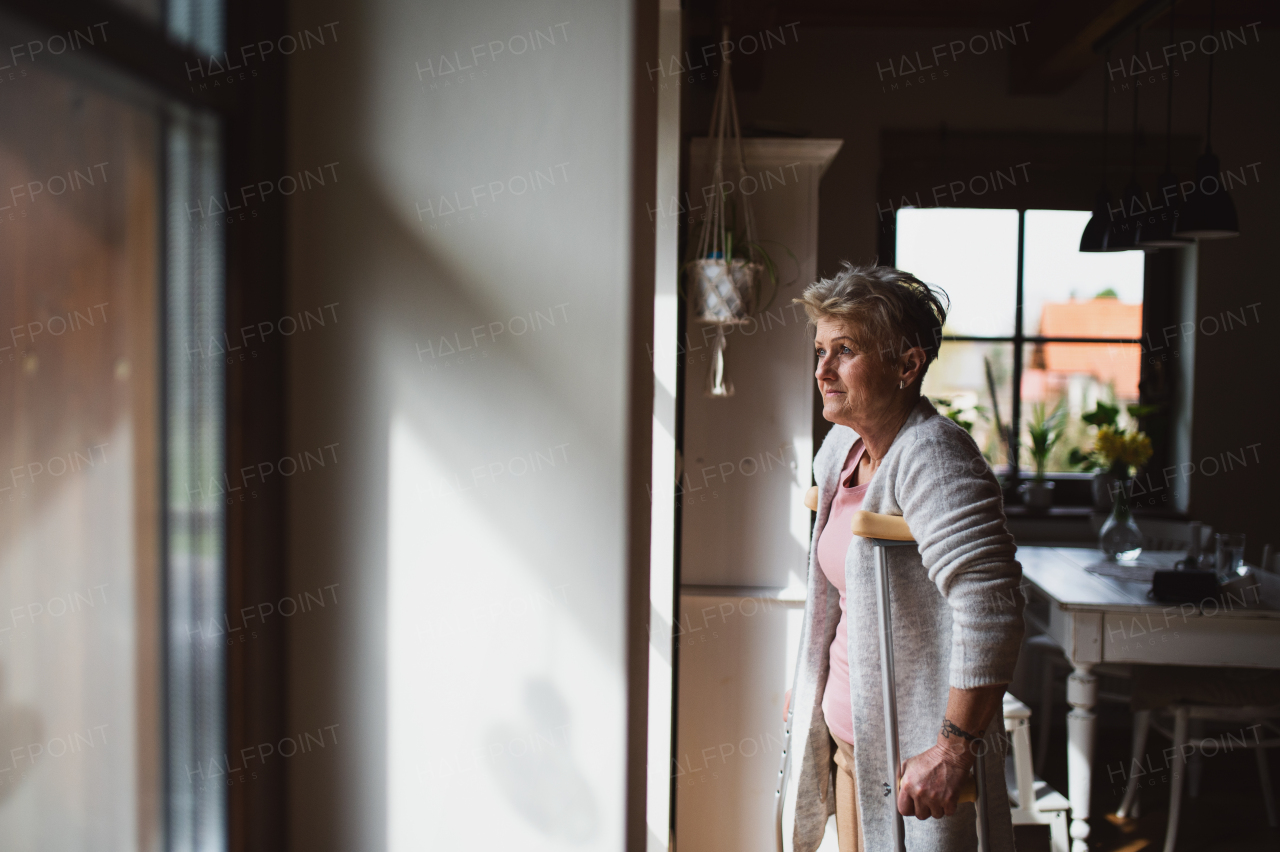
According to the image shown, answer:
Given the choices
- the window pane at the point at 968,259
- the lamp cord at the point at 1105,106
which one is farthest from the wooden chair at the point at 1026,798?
the lamp cord at the point at 1105,106

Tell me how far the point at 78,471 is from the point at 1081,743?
2777 mm

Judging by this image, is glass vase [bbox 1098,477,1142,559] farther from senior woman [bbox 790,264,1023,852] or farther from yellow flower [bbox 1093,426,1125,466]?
senior woman [bbox 790,264,1023,852]

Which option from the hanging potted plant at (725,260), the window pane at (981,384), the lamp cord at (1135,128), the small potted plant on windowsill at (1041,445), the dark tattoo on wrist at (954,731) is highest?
the lamp cord at (1135,128)

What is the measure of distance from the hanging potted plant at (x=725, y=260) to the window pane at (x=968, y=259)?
5.97 ft

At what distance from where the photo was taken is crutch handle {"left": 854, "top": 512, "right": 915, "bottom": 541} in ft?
4.70

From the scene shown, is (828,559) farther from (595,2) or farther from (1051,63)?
(1051,63)

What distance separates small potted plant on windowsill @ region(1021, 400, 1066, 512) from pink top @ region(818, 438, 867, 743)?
2.73 metres

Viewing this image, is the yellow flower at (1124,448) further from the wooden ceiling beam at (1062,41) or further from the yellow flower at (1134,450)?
the wooden ceiling beam at (1062,41)

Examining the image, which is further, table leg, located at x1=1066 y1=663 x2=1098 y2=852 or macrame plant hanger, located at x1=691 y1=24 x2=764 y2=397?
table leg, located at x1=1066 y1=663 x2=1098 y2=852

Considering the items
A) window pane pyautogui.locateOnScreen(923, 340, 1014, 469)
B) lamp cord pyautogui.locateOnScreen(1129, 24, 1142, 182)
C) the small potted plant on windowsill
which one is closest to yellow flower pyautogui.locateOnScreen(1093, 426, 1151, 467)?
the small potted plant on windowsill

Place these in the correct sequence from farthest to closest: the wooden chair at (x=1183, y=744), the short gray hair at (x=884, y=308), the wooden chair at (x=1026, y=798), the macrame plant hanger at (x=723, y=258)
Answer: the wooden chair at (x=1183, y=744)
the wooden chair at (x=1026, y=798)
the macrame plant hanger at (x=723, y=258)
the short gray hair at (x=884, y=308)

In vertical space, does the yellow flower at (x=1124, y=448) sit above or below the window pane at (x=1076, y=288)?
below

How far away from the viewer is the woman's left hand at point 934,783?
56.1 inches

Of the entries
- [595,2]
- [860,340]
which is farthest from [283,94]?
[860,340]
